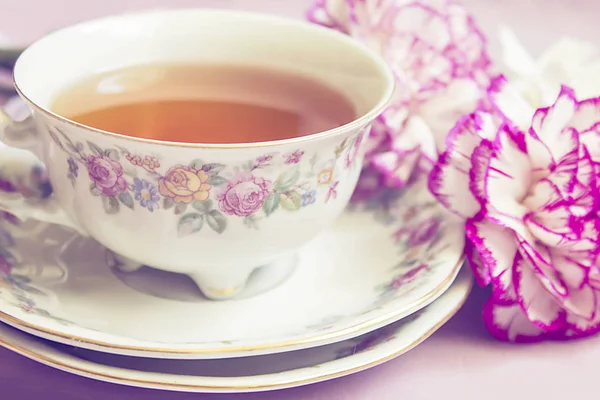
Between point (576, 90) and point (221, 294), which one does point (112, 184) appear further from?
point (576, 90)

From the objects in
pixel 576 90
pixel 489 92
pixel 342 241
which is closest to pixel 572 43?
pixel 576 90

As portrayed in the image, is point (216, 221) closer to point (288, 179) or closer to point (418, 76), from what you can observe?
point (288, 179)

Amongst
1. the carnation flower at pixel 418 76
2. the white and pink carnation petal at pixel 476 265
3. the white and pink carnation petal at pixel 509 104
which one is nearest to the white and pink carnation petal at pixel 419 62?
the carnation flower at pixel 418 76

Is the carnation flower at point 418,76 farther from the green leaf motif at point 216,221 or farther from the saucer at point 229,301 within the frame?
the green leaf motif at point 216,221

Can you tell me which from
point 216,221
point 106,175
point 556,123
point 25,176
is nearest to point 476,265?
point 556,123

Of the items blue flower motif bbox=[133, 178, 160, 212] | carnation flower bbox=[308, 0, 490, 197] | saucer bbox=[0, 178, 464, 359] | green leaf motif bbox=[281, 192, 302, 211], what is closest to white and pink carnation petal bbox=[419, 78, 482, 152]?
carnation flower bbox=[308, 0, 490, 197]

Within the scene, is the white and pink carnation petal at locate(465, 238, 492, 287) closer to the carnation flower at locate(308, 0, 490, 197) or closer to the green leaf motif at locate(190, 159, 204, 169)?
the carnation flower at locate(308, 0, 490, 197)
